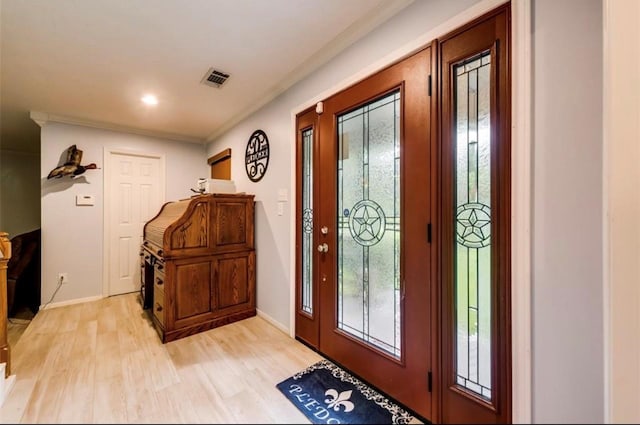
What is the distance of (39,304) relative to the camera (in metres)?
Answer: 2.92

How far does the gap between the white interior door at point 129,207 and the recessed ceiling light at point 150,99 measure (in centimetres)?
115

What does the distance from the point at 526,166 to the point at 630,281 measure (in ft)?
1.32

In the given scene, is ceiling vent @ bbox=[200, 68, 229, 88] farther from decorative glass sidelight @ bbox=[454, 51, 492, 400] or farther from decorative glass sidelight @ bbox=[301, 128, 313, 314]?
decorative glass sidelight @ bbox=[454, 51, 492, 400]

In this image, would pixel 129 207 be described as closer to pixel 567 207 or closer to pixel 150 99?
pixel 150 99

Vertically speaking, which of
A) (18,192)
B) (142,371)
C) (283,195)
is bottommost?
(142,371)

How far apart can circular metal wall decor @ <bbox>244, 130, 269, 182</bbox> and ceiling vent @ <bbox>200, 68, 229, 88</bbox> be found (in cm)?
56

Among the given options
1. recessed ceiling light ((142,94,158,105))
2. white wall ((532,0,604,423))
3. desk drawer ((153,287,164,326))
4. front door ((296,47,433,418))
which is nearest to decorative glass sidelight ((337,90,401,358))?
front door ((296,47,433,418))

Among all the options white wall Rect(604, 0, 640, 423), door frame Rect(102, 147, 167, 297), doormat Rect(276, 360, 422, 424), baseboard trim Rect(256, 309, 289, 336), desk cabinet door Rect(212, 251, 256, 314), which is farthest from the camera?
door frame Rect(102, 147, 167, 297)

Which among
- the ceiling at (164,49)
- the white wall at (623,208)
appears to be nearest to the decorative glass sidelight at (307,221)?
the ceiling at (164,49)

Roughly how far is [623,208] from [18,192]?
23.0 feet

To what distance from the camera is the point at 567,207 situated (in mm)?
793

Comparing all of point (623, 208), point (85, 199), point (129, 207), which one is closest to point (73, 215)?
point (85, 199)

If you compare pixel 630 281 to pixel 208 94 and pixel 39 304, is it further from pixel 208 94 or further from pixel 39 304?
pixel 39 304

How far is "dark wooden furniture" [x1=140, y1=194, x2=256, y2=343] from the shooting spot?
→ 2133 millimetres
